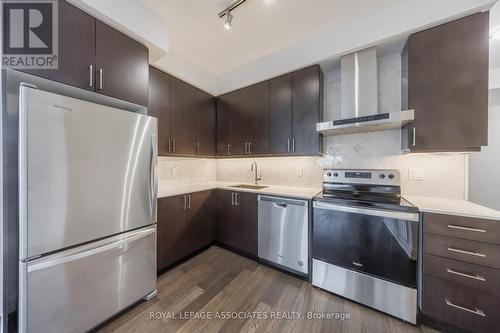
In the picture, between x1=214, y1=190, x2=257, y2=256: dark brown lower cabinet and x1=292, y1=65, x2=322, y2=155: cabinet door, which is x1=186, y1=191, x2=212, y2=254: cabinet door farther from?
x1=292, y1=65, x2=322, y2=155: cabinet door

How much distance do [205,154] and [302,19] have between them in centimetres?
213

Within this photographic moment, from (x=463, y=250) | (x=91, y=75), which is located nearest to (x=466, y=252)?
(x=463, y=250)

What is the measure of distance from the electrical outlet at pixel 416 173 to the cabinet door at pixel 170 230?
261cm

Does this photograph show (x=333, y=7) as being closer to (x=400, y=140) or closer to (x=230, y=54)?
(x=230, y=54)

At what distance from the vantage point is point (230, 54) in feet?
8.30

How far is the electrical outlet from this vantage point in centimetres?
192

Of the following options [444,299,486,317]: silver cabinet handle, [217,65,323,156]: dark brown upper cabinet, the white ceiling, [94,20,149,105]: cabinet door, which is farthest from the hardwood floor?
the white ceiling

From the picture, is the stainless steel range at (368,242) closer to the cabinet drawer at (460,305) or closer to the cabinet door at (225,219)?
the cabinet drawer at (460,305)

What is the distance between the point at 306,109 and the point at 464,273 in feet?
6.40

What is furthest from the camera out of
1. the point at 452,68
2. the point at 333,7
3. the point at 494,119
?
the point at 494,119

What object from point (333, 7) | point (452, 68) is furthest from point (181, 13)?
point (452, 68)

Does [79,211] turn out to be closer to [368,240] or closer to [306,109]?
[368,240]

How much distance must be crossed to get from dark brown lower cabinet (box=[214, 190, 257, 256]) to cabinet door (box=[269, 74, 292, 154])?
776 mm

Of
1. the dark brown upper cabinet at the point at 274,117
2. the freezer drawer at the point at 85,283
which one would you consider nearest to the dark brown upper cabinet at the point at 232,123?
the dark brown upper cabinet at the point at 274,117
